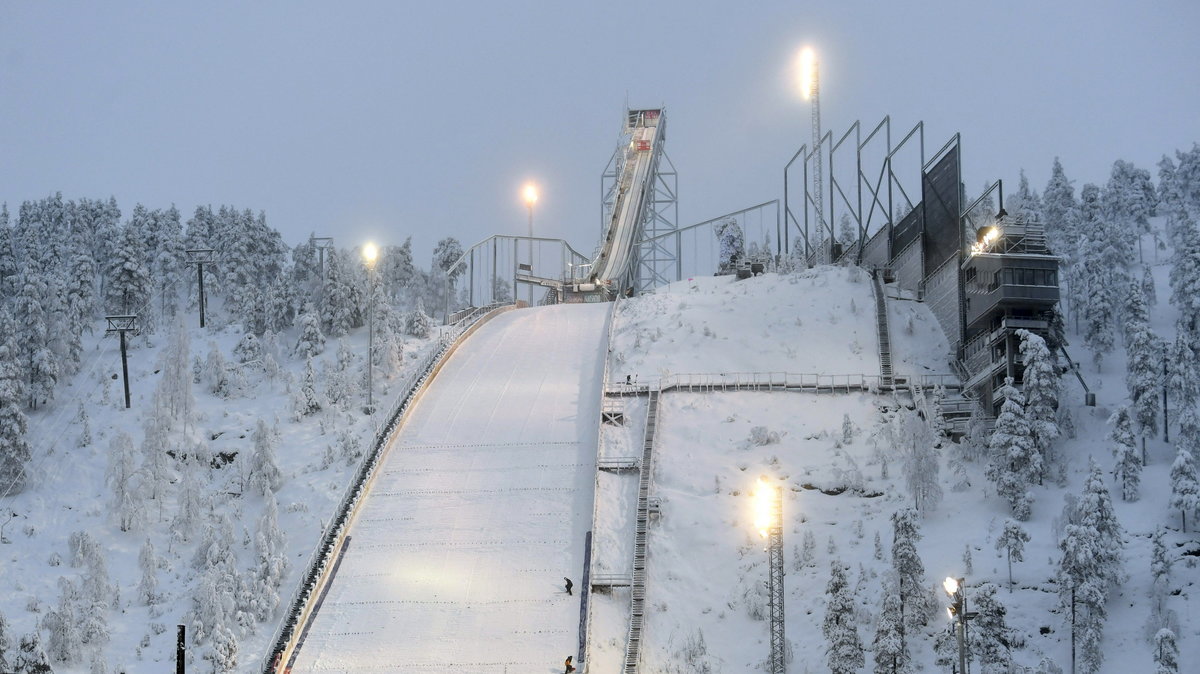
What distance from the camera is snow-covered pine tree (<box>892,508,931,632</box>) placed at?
35.7 m

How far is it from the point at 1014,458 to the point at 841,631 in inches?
457

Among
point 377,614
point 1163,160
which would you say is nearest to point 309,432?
point 377,614

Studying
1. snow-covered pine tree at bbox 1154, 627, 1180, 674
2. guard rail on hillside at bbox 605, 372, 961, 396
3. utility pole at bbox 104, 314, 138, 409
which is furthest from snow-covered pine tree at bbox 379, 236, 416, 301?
snow-covered pine tree at bbox 1154, 627, 1180, 674

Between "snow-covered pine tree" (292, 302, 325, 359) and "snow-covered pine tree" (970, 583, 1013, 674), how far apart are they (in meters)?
37.2

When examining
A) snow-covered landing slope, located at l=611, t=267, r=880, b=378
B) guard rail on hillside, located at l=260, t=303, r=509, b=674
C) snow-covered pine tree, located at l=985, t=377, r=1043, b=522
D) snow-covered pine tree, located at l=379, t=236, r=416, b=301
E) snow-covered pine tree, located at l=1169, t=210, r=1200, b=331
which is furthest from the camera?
snow-covered pine tree, located at l=379, t=236, r=416, b=301

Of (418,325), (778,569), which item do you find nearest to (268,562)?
(778,569)

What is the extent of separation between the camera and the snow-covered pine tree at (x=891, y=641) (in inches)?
1324

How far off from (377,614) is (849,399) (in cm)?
2159

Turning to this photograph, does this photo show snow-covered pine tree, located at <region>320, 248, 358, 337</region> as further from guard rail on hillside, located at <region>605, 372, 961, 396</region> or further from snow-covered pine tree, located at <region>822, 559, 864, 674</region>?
snow-covered pine tree, located at <region>822, 559, 864, 674</region>

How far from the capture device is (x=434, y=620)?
39.4m

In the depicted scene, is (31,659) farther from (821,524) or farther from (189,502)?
(821,524)

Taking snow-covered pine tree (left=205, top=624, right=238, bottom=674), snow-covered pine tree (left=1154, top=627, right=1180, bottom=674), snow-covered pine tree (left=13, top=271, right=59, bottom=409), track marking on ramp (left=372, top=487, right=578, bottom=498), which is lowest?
snow-covered pine tree (left=205, top=624, right=238, bottom=674)

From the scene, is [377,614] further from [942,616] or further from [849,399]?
[849,399]

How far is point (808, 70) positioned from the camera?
81000mm
